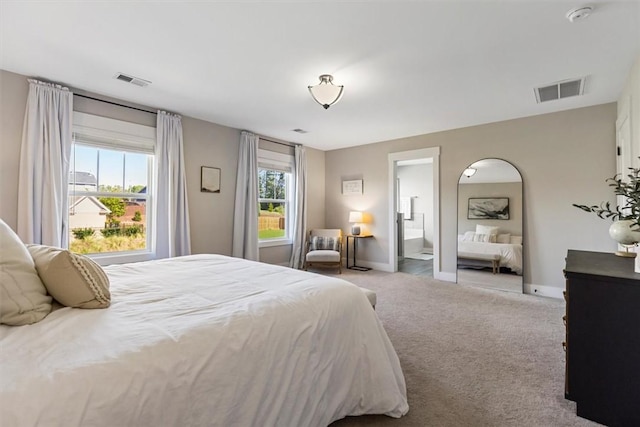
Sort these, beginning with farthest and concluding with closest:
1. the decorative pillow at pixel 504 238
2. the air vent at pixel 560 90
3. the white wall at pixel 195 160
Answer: the decorative pillow at pixel 504 238
the air vent at pixel 560 90
the white wall at pixel 195 160

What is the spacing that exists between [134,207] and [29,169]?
1120mm

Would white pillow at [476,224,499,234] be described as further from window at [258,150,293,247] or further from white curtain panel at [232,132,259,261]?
white curtain panel at [232,132,259,261]

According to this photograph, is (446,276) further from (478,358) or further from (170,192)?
(170,192)

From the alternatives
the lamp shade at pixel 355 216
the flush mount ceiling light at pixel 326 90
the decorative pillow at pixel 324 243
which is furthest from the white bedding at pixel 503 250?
the flush mount ceiling light at pixel 326 90

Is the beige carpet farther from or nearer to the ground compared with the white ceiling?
nearer to the ground

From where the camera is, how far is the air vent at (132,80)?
3029 mm

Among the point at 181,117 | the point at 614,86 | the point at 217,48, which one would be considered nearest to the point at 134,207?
the point at 181,117

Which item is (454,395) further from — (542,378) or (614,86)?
(614,86)

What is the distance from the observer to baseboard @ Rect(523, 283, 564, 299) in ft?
13.2

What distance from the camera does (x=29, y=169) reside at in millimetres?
2961

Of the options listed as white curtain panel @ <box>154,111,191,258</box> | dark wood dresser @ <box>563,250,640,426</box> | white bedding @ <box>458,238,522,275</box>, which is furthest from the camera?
white bedding @ <box>458,238,522,275</box>

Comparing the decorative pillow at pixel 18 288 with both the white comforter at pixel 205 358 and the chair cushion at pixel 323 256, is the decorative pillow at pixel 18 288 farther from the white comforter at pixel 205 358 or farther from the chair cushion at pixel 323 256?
the chair cushion at pixel 323 256

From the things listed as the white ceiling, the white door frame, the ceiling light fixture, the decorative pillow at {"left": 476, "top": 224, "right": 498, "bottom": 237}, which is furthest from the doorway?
the white ceiling

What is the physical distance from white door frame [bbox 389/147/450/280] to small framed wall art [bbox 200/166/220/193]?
310 centimetres
